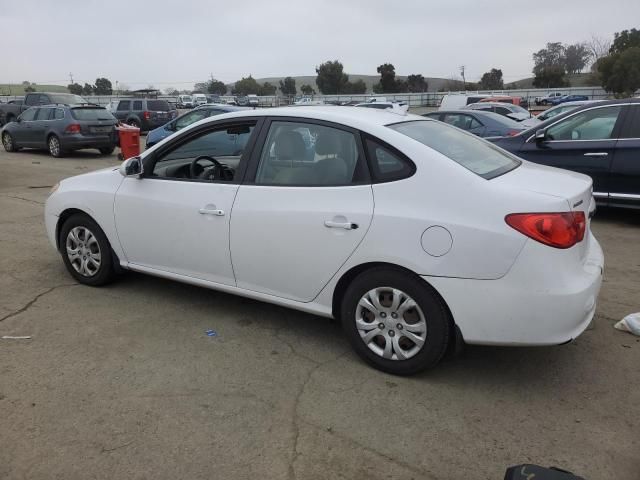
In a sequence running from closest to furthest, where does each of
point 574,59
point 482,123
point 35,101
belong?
point 482,123 → point 35,101 → point 574,59

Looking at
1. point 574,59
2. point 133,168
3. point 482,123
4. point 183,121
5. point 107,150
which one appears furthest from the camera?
point 574,59

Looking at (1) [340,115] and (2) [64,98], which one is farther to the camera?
(2) [64,98]

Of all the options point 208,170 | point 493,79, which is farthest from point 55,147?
point 493,79

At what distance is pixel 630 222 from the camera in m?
7.39

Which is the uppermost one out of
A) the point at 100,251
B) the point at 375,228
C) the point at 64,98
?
the point at 64,98

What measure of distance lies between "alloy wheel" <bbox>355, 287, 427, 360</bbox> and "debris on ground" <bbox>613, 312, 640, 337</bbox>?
182 centimetres

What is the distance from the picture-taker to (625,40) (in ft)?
203

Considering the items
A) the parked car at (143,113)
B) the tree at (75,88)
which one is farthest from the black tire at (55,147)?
the tree at (75,88)

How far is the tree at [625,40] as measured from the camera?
59906mm

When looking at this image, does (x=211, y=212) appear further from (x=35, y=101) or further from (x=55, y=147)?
(x=35, y=101)

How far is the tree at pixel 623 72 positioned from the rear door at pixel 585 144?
156ft

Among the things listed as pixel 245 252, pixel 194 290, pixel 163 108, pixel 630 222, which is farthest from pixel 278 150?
pixel 163 108

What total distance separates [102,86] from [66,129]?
99.4m

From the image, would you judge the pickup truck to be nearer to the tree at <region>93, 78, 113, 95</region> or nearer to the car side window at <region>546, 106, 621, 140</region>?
the car side window at <region>546, 106, 621, 140</region>
